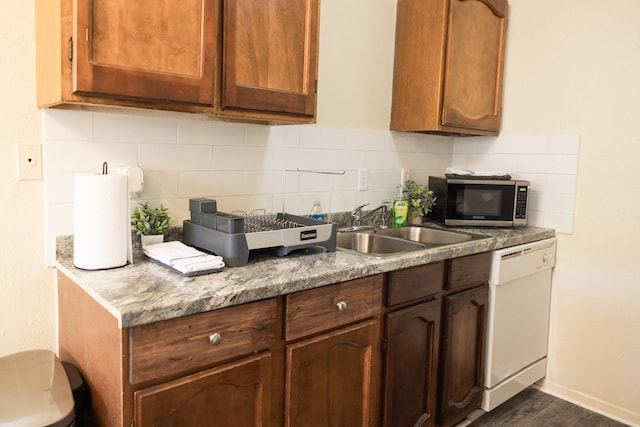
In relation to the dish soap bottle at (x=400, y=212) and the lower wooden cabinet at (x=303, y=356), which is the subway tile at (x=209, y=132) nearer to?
the lower wooden cabinet at (x=303, y=356)

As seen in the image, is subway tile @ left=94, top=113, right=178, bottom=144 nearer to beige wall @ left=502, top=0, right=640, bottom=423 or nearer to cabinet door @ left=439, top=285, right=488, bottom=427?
cabinet door @ left=439, top=285, right=488, bottom=427

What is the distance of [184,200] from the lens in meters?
1.88

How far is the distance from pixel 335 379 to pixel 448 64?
64.1 inches

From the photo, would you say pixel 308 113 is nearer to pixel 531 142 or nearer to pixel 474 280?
pixel 474 280

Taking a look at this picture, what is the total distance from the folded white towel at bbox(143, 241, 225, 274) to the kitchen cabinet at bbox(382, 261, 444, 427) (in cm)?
65

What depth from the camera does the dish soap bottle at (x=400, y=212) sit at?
101 inches

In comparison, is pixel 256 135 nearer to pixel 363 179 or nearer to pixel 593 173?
pixel 363 179

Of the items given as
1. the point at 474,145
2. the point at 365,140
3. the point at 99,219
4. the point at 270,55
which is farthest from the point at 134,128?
the point at 474,145

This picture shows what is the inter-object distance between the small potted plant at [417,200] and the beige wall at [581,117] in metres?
0.40

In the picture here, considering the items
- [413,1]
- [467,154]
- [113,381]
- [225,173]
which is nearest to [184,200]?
[225,173]

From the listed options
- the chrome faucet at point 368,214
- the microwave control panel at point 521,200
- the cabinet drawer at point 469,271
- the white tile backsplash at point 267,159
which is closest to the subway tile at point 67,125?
the white tile backsplash at point 267,159

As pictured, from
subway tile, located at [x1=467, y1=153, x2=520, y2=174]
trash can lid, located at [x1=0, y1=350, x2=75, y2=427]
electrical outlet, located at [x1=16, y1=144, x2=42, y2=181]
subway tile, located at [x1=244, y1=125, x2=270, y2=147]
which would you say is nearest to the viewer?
trash can lid, located at [x1=0, y1=350, x2=75, y2=427]

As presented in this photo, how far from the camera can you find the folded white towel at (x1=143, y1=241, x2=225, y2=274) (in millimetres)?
1411

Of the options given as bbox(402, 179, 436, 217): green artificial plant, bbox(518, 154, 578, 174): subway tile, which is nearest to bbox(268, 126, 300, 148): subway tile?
bbox(402, 179, 436, 217): green artificial plant
